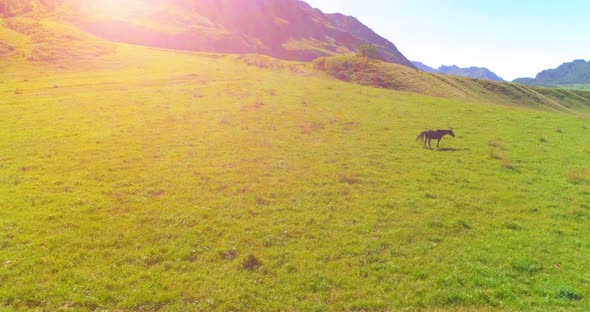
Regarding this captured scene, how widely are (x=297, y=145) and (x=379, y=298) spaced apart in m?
20.3

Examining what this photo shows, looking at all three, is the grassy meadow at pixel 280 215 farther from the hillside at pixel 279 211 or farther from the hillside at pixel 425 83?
the hillside at pixel 425 83

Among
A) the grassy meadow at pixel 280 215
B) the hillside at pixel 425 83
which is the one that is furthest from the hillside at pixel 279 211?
the hillside at pixel 425 83

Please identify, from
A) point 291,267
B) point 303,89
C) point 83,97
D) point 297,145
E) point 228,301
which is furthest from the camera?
point 303,89

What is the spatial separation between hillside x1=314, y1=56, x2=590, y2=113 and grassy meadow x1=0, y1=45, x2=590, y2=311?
134 ft

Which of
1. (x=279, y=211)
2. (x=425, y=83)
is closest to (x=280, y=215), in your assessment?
(x=279, y=211)

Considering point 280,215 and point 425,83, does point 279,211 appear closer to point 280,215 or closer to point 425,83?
point 280,215

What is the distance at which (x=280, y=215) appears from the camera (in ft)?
60.0

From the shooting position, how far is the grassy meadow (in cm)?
1251

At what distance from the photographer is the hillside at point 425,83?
79.9 meters

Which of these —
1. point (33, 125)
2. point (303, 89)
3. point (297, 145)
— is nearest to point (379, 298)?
point (297, 145)

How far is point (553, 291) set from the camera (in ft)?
42.3

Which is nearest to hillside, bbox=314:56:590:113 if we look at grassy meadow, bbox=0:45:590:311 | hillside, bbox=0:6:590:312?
hillside, bbox=0:6:590:312

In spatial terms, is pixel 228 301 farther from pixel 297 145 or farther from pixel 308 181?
pixel 297 145

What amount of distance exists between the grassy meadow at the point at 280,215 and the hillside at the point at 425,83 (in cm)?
4073
